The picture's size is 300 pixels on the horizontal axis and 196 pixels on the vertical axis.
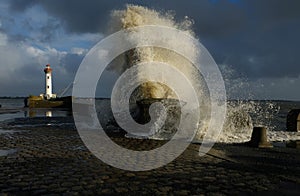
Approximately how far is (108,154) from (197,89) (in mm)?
10580

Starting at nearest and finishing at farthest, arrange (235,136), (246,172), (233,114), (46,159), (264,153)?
(246,172), (46,159), (264,153), (235,136), (233,114)

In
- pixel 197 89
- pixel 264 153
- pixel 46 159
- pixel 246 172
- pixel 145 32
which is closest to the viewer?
pixel 246 172

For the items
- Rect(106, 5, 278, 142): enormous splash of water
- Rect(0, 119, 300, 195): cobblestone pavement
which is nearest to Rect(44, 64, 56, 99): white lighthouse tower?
Rect(106, 5, 278, 142): enormous splash of water

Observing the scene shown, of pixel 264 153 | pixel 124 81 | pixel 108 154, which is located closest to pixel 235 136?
pixel 264 153

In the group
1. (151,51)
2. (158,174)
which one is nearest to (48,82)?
(151,51)

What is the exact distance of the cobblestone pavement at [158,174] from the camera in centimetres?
522

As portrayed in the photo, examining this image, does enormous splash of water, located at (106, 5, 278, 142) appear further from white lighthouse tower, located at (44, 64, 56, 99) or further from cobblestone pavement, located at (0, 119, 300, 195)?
white lighthouse tower, located at (44, 64, 56, 99)

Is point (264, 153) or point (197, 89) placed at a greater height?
point (197, 89)

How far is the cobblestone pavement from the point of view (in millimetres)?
5219

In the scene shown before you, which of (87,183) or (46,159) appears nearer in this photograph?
(87,183)

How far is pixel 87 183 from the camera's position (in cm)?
562

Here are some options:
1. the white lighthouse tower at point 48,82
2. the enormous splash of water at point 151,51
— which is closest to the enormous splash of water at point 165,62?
the enormous splash of water at point 151,51

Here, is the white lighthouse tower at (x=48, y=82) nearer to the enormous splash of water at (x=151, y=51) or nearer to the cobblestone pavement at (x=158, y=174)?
the enormous splash of water at (x=151, y=51)

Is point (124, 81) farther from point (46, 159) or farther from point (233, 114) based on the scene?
point (46, 159)
